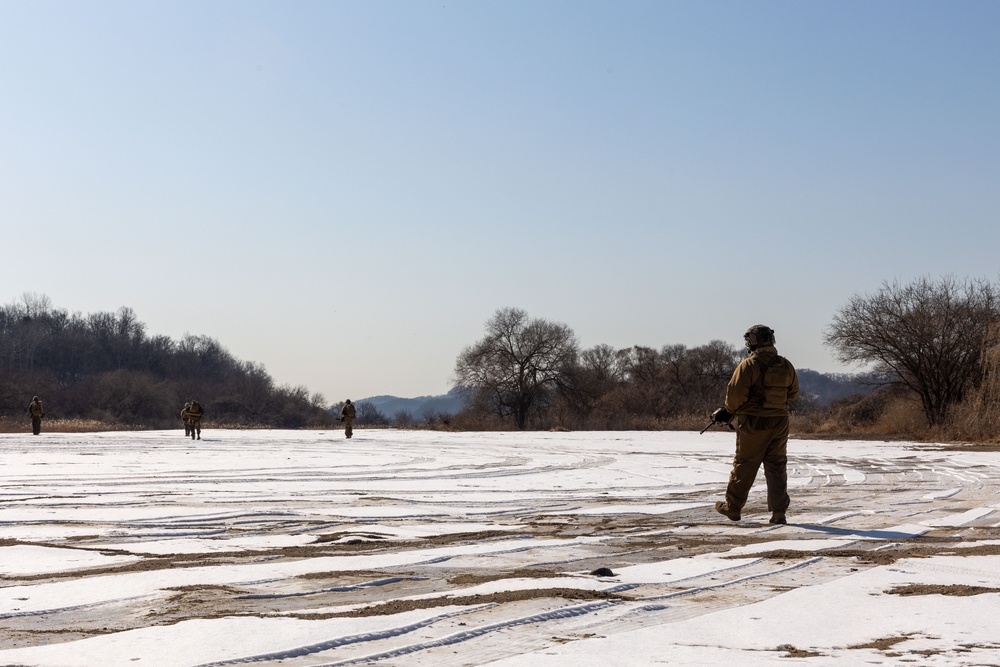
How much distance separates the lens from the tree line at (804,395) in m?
39.8

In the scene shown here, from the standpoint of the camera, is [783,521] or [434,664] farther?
[783,521]

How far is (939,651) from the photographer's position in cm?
448

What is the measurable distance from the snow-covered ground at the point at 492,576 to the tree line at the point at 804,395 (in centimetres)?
2254

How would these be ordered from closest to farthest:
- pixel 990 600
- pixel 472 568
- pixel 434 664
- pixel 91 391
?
pixel 434 664 < pixel 990 600 < pixel 472 568 < pixel 91 391

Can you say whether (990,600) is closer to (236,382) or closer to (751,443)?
(751,443)

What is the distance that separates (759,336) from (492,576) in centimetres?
490

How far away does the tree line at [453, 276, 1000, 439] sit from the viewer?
39.8 metres

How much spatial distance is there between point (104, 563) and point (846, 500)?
8.59 m

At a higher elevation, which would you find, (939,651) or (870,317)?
(870,317)

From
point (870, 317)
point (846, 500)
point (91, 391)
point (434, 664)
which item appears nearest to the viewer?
point (434, 664)

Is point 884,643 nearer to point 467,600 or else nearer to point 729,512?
point 467,600

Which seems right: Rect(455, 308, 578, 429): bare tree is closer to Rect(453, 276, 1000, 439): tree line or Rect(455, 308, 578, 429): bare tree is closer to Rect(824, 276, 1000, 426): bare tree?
Rect(453, 276, 1000, 439): tree line

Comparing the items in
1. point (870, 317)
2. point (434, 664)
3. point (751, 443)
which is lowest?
point (434, 664)

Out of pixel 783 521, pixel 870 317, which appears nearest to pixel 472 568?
pixel 783 521
